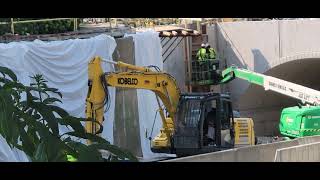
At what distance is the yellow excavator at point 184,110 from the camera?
40.0 feet

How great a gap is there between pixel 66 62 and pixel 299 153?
7.43 metres

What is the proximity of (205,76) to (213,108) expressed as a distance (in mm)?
8105

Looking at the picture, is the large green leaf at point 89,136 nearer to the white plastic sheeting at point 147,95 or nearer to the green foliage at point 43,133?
the green foliage at point 43,133

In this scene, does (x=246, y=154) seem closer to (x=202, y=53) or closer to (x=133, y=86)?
(x=133, y=86)

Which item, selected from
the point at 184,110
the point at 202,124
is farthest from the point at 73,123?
the point at 184,110

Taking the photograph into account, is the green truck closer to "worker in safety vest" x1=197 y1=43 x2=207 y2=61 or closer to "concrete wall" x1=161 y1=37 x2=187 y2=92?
"worker in safety vest" x1=197 y1=43 x2=207 y2=61

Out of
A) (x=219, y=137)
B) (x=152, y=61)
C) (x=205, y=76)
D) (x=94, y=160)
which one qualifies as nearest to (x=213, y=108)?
(x=219, y=137)

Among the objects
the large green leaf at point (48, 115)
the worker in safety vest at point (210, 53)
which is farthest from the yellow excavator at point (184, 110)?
the large green leaf at point (48, 115)

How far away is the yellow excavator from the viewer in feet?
40.0

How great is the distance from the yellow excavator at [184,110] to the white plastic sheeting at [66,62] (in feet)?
6.45

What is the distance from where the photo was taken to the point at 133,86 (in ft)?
42.8

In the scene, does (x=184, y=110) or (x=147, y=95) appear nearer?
(x=184, y=110)
